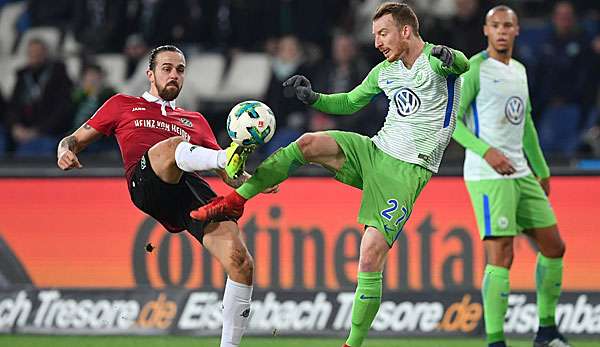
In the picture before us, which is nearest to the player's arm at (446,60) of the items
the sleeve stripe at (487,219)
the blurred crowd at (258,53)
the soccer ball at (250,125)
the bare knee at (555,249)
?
the soccer ball at (250,125)

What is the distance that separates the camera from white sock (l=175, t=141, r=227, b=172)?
687 cm

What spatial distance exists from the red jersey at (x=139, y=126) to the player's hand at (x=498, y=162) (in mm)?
1788

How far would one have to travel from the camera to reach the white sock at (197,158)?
6867 millimetres

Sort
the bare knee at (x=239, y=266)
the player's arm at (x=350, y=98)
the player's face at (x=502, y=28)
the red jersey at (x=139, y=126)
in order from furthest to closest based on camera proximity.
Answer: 1. the player's face at (x=502, y=28)
2. the red jersey at (x=139, y=126)
3. the player's arm at (x=350, y=98)
4. the bare knee at (x=239, y=266)

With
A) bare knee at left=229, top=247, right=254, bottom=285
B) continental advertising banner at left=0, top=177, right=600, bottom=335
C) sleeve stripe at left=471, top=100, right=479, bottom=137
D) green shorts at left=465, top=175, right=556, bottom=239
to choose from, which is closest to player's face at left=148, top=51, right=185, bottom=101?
bare knee at left=229, top=247, right=254, bottom=285

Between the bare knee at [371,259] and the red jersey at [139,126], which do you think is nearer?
the bare knee at [371,259]

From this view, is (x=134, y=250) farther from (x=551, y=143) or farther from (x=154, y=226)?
(x=551, y=143)

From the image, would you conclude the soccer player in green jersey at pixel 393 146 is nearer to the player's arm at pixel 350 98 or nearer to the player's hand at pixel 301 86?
the player's hand at pixel 301 86

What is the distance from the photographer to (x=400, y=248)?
10.1m

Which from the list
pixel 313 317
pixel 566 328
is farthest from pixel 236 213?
pixel 566 328

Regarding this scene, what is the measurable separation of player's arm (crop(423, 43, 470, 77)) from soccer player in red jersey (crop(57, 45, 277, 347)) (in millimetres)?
1234

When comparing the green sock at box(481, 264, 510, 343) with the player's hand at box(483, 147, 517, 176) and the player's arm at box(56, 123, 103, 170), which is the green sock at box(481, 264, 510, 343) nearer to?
the player's hand at box(483, 147, 517, 176)

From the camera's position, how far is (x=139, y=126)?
7.67 m

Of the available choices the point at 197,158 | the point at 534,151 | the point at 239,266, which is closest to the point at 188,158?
the point at 197,158
